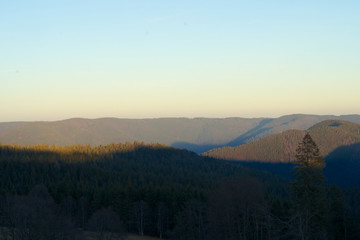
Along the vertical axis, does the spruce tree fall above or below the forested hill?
above

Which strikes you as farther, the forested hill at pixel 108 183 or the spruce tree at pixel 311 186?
the forested hill at pixel 108 183

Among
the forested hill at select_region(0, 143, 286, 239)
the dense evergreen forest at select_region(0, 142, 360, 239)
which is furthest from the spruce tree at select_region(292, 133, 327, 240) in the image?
the forested hill at select_region(0, 143, 286, 239)

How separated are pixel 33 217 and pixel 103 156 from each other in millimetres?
139863

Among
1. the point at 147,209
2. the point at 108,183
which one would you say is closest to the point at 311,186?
the point at 147,209

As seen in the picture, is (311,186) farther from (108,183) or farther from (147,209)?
(108,183)

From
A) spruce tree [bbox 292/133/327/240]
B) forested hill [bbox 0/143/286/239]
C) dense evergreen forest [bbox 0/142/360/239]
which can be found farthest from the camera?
forested hill [bbox 0/143/286/239]

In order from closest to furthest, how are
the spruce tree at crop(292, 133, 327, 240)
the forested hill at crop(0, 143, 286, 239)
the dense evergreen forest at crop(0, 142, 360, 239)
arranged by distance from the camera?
the spruce tree at crop(292, 133, 327, 240) < the dense evergreen forest at crop(0, 142, 360, 239) < the forested hill at crop(0, 143, 286, 239)

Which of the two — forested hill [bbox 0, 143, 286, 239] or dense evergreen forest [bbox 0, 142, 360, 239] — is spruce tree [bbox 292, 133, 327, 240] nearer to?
dense evergreen forest [bbox 0, 142, 360, 239]

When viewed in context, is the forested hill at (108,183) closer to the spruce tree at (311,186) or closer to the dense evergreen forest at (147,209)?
the dense evergreen forest at (147,209)

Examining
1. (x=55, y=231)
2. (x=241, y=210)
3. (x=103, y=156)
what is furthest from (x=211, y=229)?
(x=103, y=156)

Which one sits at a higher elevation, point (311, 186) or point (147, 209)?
point (311, 186)

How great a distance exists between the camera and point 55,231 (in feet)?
117

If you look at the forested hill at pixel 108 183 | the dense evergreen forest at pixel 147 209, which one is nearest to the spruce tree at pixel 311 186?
Result: the dense evergreen forest at pixel 147 209

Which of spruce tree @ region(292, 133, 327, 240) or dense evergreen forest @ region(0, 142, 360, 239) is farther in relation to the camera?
dense evergreen forest @ region(0, 142, 360, 239)
